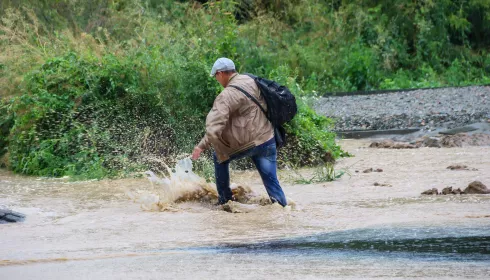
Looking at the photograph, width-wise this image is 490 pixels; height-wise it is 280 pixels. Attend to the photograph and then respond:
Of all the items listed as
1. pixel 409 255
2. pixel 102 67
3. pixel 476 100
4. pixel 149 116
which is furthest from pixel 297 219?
pixel 476 100

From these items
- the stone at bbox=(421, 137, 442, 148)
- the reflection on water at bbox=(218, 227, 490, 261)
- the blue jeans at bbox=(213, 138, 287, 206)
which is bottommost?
the reflection on water at bbox=(218, 227, 490, 261)

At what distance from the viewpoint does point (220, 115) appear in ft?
30.0

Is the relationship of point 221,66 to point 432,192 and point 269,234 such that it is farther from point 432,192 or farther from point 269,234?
point 432,192

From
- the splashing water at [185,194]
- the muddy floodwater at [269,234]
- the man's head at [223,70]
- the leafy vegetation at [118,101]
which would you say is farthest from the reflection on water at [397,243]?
the leafy vegetation at [118,101]

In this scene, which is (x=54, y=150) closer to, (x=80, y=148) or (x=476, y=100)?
(x=80, y=148)

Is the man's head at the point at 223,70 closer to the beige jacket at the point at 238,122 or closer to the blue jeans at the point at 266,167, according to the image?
the beige jacket at the point at 238,122

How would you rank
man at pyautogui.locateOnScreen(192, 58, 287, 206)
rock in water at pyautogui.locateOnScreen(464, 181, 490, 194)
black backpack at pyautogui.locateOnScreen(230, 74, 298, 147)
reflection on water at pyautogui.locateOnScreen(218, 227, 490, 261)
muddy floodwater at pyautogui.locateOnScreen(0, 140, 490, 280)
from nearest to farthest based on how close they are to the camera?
muddy floodwater at pyautogui.locateOnScreen(0, 140, 490, 280)
reflection on water at pyautogui.locateOnScreen(218, 227, 490, 261)
man at pyautogui.locateOnScreen(192, 58, 287, 206)
black backpack at pyautogui.locateOnScreen(230, 74, 298, 147)
rock in water at pyautogui.locateOnScreen(464, 181, 490, 194)

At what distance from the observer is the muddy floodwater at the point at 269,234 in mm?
6695

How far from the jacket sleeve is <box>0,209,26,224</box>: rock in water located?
2358 mm

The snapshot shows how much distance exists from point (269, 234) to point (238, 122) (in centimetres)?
145

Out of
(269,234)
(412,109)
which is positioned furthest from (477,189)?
(412,109)

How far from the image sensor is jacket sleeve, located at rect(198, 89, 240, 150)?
914cm

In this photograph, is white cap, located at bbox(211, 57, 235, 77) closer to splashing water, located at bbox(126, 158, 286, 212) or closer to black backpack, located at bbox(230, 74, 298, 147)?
black backpack, located at bbox(230, 74, 298, 147)

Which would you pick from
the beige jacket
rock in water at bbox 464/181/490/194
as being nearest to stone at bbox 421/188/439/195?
rock in water at bbox 464/181/490/194
